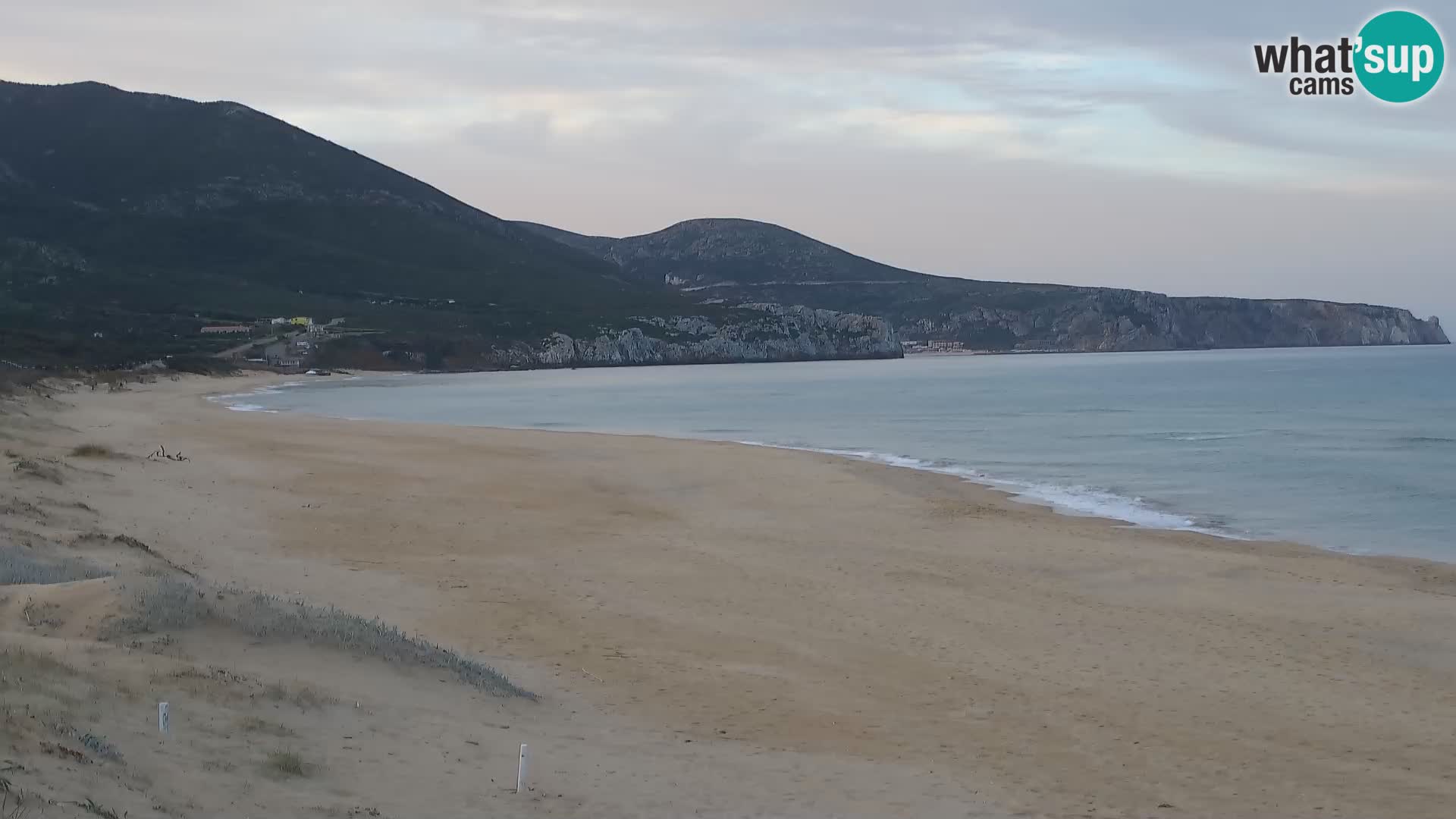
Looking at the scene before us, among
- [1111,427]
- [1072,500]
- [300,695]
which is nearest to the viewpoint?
[300,695]

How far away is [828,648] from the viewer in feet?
41.6

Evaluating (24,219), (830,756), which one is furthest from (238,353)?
(830,756)

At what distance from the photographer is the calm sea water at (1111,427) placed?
83.0 feet

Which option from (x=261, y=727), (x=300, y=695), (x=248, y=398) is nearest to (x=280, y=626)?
(x=300, y=695)

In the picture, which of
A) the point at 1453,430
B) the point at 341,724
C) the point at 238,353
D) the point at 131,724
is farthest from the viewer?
the point at 238,353


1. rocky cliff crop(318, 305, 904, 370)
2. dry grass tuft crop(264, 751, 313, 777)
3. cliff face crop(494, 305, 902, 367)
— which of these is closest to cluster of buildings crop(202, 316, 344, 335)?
rocky cliff crop(318, 305, 904, 370)

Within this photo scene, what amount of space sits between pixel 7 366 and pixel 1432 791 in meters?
56.3

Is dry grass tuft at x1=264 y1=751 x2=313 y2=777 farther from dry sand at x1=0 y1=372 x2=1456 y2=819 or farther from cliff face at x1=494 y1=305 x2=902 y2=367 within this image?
cliff face at x1=494 y1=305 x2=902 y2=367

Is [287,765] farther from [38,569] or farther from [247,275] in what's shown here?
[247,275]

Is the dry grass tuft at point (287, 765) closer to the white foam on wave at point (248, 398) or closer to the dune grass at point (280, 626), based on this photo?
the dune grass at point (280, 626)

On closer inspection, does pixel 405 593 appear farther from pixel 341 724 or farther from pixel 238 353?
pixel 238 353

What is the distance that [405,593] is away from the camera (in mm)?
14430

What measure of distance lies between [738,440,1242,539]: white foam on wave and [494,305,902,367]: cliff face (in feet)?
358

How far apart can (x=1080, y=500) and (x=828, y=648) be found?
14982 millimetres
